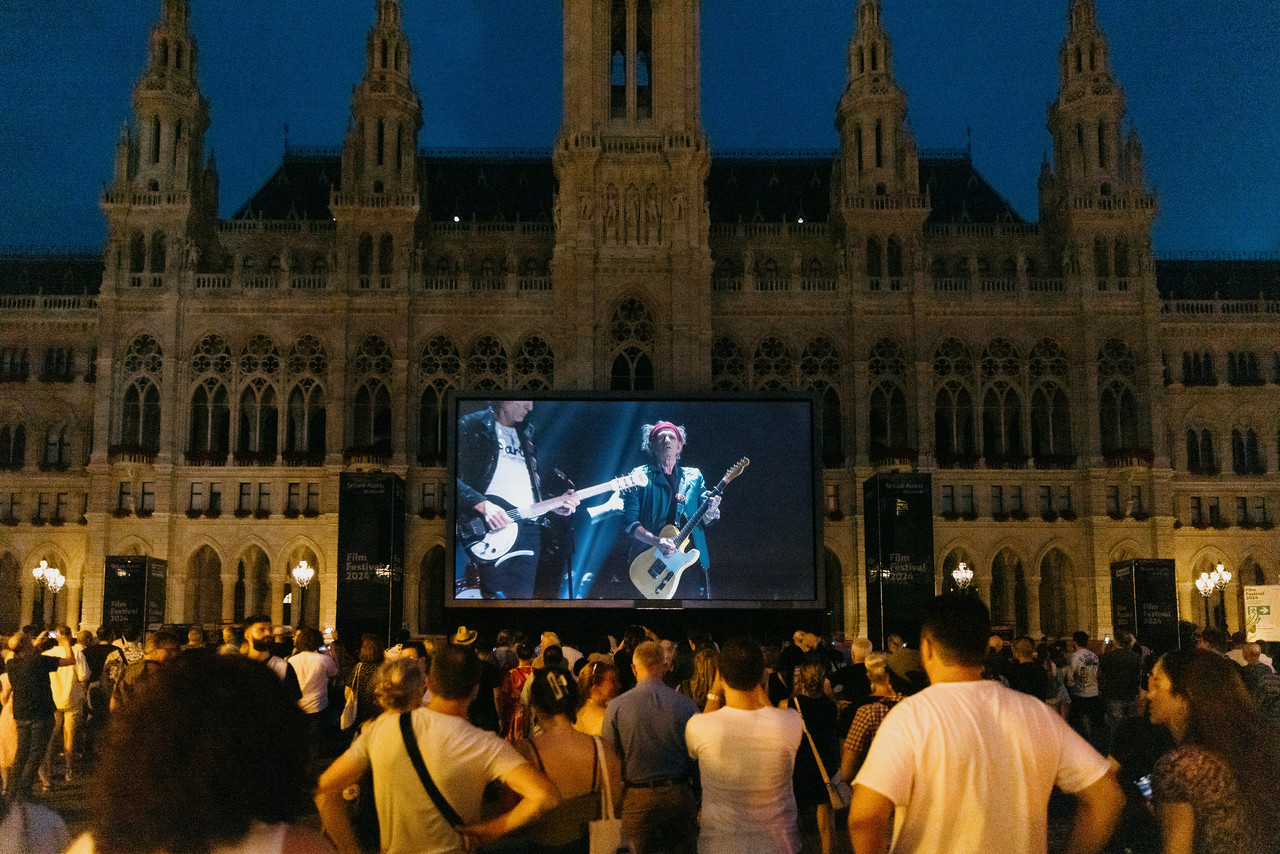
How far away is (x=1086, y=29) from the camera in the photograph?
51.5 metres

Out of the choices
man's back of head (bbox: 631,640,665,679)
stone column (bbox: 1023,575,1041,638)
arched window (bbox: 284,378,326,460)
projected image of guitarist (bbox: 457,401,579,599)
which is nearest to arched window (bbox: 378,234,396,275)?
arched window (bbox: 284,378,326,460)

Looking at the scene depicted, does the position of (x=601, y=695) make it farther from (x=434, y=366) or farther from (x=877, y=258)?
(x=877, y=258)

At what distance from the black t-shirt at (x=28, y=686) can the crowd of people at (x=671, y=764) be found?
540 cm

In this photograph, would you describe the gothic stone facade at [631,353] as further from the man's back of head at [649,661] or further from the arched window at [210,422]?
the man's back of head at [649,661]

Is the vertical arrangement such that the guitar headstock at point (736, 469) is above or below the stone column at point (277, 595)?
above

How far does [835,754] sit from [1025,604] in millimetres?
42162

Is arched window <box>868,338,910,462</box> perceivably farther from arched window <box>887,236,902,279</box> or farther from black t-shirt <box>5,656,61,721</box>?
black t-shirt <box>5,656,61,721</box>

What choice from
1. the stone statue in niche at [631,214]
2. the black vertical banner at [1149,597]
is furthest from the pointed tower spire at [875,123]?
the black vertical banner at [1149,597]

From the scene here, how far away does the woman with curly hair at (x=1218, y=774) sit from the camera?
5.79 metres

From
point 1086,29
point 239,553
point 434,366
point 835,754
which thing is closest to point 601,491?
point 434,366

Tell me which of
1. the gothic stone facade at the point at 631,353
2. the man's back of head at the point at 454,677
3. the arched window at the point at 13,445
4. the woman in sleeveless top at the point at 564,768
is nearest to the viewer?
the man's back of head at the point at 454,677

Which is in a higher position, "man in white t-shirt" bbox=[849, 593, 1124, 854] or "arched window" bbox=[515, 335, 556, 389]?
"arched window" bbox=[515, 335, 556, 389]

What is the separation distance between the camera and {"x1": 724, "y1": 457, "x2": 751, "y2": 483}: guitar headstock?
37031mm

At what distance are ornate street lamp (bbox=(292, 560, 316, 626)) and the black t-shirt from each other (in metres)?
27.3
